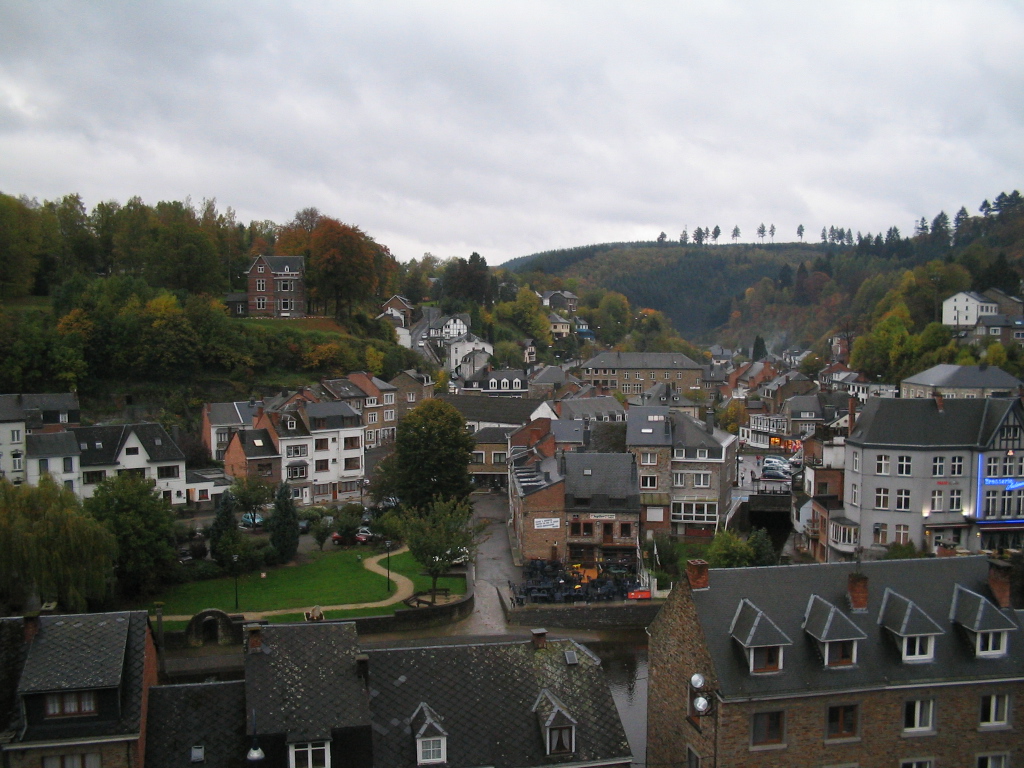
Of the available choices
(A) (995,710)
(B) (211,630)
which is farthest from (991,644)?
(B) (211,630)

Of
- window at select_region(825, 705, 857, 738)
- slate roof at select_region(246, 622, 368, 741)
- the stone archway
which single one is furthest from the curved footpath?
window at select_region(825, 705, 857, 738)

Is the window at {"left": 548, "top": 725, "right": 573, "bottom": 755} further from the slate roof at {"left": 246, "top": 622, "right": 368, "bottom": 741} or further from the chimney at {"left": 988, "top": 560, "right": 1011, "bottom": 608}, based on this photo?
the chimney at {"left": 988, "top": 560, "right": 1011, "bottom": 608}

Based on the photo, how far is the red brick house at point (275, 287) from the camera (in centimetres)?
7769

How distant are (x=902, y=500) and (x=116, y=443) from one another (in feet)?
127

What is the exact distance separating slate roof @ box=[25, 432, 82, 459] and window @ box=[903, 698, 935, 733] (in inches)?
1516

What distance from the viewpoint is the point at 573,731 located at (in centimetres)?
1720

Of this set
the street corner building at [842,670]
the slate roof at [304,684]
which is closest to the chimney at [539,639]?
the street corner building at [842,670]

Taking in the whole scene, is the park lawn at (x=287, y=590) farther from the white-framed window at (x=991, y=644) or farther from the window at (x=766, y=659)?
the white-framed window at (x=991, y=644)

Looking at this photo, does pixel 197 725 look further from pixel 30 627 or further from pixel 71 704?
pixel 30 627

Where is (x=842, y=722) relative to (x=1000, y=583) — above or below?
below

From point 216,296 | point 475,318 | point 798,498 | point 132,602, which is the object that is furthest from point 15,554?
point 475,318

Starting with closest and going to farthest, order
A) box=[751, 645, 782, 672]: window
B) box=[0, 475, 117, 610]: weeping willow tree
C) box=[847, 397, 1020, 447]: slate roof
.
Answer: box=[751, 645, 782, 672]: window
box=[0, 475, 117, 610]: weeping willow tree
box=[847, 397, 1020, 447]: slate roof

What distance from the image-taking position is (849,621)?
59.9ft

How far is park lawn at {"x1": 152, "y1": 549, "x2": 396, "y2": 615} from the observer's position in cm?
3350
